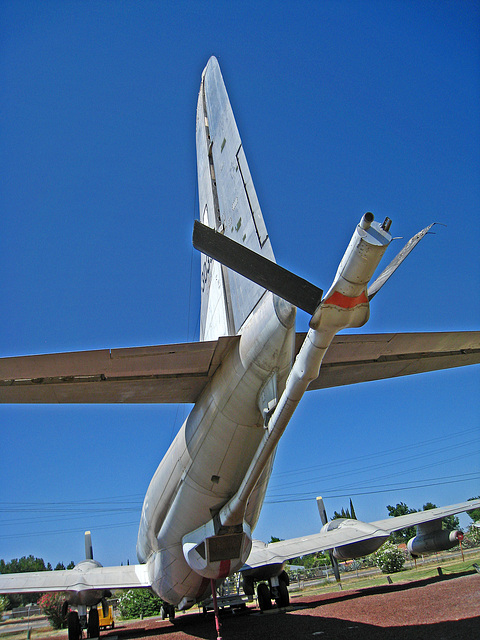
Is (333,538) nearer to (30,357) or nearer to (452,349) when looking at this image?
(452,349)

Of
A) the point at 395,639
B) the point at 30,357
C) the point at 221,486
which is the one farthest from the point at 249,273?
the point at 395,639

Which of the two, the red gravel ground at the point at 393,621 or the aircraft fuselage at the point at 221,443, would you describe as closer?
the red gravel ground at the point at 393,621

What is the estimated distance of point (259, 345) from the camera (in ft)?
18.5

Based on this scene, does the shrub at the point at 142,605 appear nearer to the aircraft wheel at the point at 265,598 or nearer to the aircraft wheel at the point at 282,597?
the aircraft wheel at the point at 265,598

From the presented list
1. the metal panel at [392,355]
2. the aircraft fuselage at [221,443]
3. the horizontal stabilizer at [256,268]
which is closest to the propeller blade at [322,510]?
the aircraft fuselage at [221,443]

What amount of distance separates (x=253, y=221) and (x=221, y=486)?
13.6 ft

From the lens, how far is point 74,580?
11.6 metres

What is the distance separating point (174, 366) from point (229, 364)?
77cm

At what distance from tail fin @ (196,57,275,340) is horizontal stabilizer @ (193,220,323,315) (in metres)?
1.76

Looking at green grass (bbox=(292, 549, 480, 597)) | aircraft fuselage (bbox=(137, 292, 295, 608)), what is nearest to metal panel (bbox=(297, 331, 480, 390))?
aircraft fuselage (bbox=(137, 292, 295, 608))

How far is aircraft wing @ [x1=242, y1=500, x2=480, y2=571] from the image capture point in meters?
12.5

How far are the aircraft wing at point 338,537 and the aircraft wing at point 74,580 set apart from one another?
2979mm

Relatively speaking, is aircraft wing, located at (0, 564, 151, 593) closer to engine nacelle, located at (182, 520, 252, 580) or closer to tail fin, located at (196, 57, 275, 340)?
engine nacelle, located at (182, 520, 252, 580)

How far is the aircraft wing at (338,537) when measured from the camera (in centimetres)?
1254
